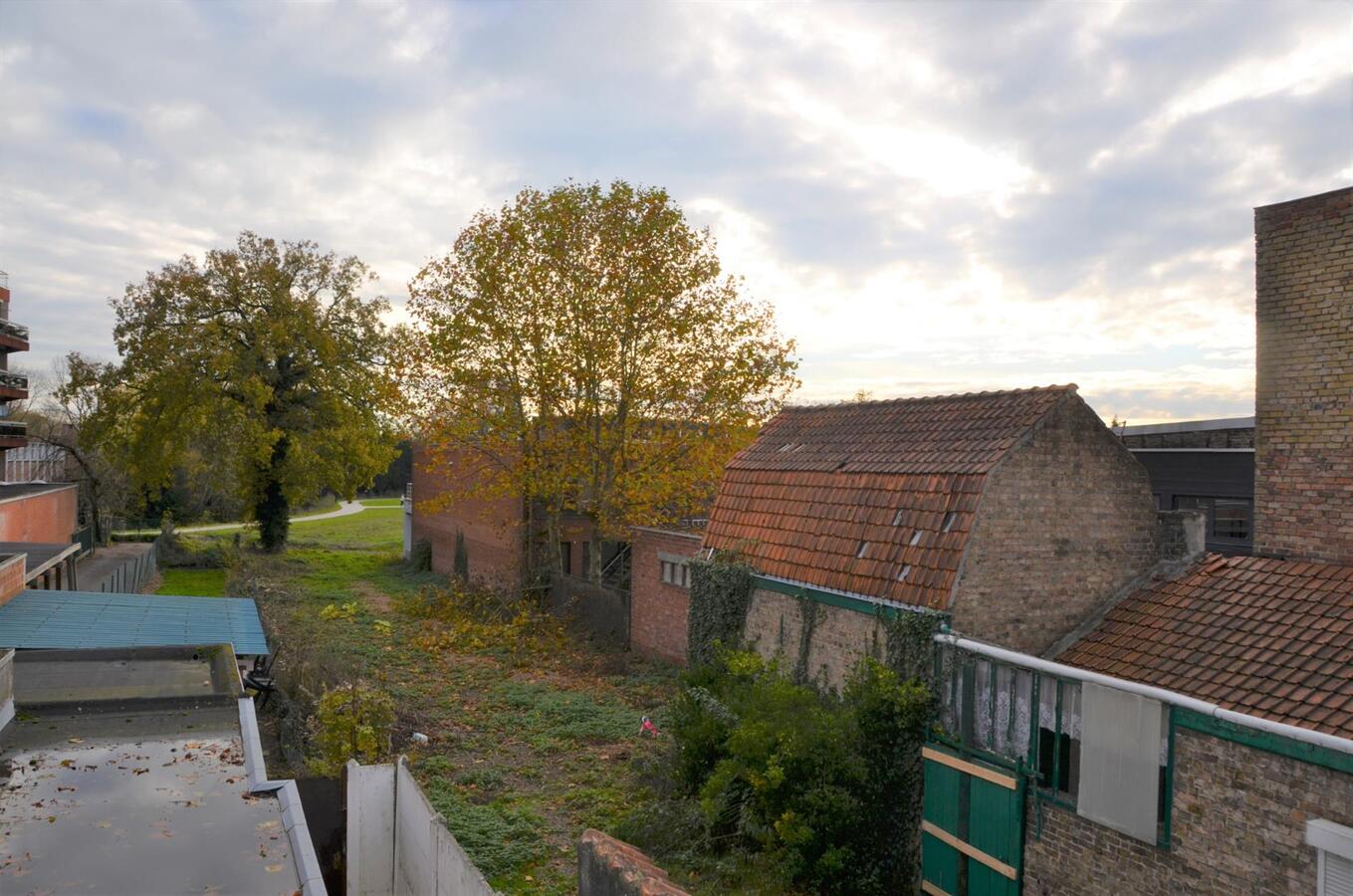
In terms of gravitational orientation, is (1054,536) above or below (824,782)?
above

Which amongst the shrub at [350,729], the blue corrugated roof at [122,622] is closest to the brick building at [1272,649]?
the shrub at [350,729]

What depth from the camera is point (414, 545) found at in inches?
1607

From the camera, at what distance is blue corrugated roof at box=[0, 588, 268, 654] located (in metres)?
15.8

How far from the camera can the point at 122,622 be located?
17453mm

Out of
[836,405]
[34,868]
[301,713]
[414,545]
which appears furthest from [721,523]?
[414,545]

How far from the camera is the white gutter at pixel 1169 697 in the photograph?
7.48 meters

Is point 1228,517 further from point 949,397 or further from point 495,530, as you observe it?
point 495,530

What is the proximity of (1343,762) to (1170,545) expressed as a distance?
6.01 metres

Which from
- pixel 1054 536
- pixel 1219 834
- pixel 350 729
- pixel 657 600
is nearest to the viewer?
pixel 1219 834

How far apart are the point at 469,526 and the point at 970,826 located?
2627 cm

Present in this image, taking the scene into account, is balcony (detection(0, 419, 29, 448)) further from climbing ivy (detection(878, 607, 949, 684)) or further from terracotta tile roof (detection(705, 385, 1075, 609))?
climbing ivy (detection(878, 607, 949, 684))

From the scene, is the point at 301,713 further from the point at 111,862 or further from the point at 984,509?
the point at 984,509

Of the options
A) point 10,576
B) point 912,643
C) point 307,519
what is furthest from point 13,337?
point 912,643

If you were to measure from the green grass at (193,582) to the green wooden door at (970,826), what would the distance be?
1166 inches
